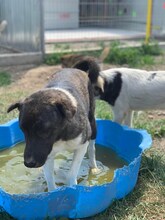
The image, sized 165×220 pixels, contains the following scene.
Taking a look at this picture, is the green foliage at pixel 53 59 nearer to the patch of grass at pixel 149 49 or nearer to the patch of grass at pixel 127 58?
the patch of grass at pixel 127 58

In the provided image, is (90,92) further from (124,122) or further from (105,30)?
(105,30)

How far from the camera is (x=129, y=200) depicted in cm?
344

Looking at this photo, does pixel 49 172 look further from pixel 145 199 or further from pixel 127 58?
pixel 127 58

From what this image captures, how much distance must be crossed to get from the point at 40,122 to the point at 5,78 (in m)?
5.14

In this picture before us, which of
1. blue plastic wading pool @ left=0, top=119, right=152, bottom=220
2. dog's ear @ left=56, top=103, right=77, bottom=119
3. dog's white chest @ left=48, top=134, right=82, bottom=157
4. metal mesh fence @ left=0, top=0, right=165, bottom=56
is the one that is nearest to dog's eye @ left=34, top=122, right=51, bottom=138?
dog's ear @ left=56, top=103, right=77, bottom=119

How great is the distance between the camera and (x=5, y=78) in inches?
299

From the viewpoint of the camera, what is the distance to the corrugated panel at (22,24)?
29.4 feet

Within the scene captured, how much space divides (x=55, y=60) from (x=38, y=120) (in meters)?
6.33

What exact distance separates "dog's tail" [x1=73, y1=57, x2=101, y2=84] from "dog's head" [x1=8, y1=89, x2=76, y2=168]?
1.68m

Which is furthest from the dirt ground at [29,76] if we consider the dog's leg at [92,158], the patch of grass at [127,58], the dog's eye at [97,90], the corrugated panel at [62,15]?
the corrugated panel at [62,15]

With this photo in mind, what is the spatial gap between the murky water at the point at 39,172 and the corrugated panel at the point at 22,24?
4.93 meters

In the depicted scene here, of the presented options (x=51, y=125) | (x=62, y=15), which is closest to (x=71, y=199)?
(x=51, y=125)

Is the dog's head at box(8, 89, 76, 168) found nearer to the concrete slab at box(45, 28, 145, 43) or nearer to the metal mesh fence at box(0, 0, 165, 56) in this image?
the metal mesh fence at box(0, 0, 165, 56)

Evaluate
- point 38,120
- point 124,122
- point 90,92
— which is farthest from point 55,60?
point 38,120
